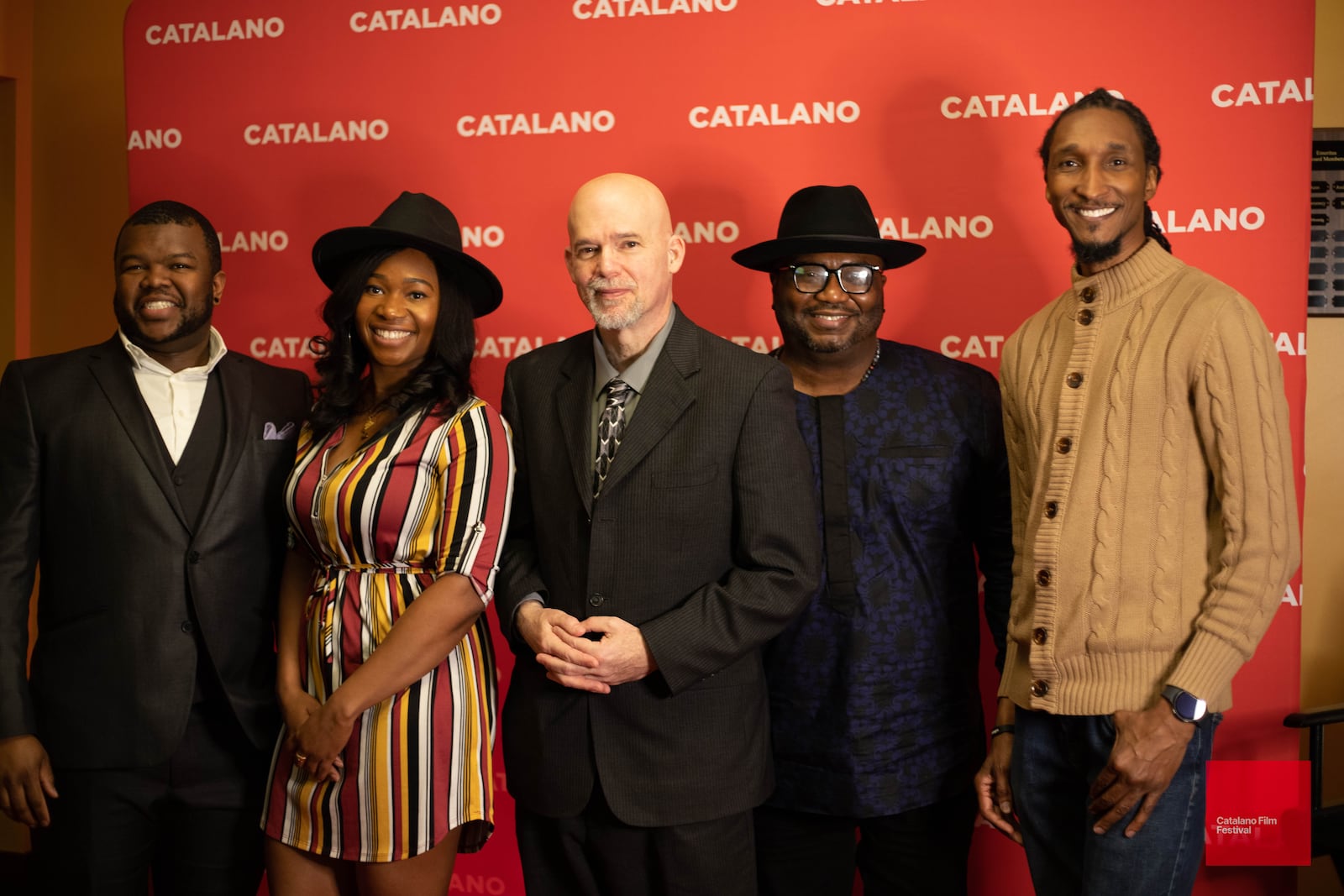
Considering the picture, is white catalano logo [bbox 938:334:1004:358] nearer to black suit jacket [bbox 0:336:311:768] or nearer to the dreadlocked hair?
the dreadlocked hair

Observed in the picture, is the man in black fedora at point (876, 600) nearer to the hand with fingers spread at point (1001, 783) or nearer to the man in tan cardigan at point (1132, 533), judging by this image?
the hand with fingers spread at point (1001, 783)

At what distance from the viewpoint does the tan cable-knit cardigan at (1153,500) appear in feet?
5.51

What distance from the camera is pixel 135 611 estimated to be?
213 centimetres

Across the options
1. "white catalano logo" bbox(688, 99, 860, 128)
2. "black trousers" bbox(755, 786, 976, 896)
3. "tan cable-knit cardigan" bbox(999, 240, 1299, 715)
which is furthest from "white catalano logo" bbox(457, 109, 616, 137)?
"black trousers" bbox(755, 786, 976, 896)

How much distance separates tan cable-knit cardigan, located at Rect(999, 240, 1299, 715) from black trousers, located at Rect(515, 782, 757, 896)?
62cm

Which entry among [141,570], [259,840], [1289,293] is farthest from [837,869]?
[1289,293]

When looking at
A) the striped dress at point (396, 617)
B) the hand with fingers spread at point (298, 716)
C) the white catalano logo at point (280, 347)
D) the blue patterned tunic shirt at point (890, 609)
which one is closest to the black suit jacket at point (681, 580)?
the striped dress at point (396, 617)

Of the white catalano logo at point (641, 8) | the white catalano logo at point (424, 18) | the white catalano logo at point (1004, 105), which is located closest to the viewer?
the white catalano logo at point (1004, 105)

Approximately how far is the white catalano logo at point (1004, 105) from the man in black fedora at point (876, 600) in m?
0.76

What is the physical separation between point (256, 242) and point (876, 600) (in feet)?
7.43

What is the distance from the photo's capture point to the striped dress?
1.92 m

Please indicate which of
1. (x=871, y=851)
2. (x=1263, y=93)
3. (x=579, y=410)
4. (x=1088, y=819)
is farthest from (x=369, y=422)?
(x=1263, y=93)

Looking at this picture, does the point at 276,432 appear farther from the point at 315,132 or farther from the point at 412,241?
the point at 315,132

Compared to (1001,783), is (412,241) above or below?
above
